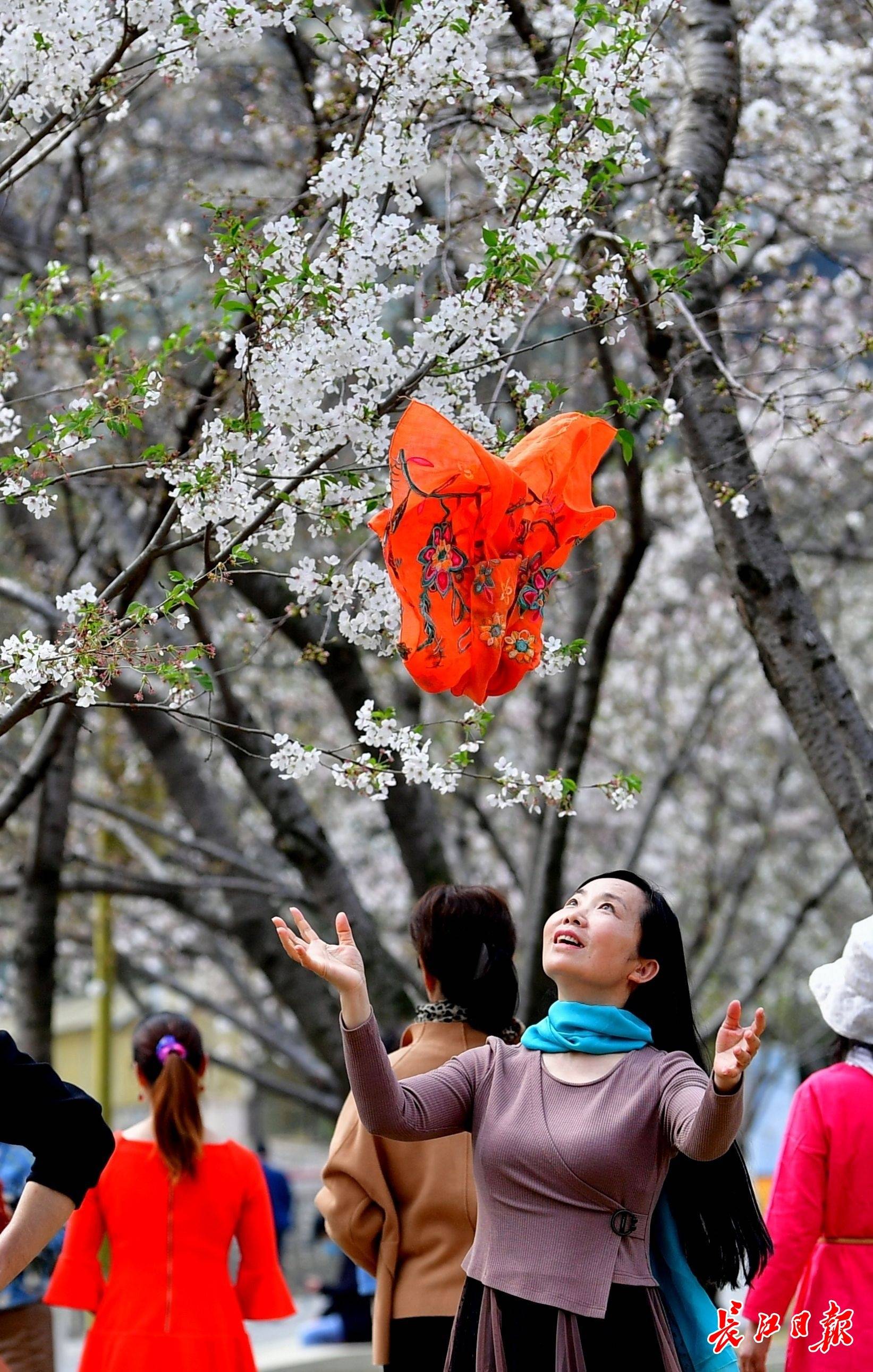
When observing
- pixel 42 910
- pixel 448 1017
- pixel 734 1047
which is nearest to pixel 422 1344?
pixel 448 1017

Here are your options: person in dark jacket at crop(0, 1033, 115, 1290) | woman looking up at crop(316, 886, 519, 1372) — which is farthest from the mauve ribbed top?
woman looking up at crop(316, 886, 519, 1372)

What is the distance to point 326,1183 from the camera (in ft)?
11.0

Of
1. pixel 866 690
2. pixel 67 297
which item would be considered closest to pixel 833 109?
pixel 67 297

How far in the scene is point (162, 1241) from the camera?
3.97 meters

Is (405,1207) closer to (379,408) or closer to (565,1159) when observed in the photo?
(565,1159)

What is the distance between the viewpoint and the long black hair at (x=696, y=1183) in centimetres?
262

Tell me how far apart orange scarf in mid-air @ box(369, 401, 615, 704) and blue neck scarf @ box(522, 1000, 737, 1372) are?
25.9 inches

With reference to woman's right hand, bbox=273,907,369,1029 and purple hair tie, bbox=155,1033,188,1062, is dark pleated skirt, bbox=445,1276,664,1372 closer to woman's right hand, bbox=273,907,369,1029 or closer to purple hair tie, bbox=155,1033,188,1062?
woman's right hand, bbox=273,907,369,1029

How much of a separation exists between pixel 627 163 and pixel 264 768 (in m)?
2.83

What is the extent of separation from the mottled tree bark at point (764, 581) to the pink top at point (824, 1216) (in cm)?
108

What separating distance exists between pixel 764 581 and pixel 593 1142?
2268mm

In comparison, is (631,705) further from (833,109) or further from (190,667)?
(190,667)

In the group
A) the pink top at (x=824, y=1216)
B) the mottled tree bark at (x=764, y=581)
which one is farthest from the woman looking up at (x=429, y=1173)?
the mottled tree bark at (x=764, y=581)

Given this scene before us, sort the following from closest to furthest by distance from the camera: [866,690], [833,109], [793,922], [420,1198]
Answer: [420,1198] < [833,109] < [793,922] < [866,690]
